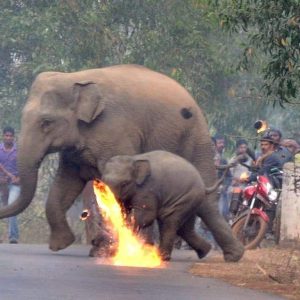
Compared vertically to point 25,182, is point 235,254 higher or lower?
lower

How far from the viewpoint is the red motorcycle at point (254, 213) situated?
21.2 meters

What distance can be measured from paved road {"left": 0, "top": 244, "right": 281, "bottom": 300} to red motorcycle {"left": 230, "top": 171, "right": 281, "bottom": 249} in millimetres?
3598

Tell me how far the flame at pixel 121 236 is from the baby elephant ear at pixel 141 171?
0.37 m

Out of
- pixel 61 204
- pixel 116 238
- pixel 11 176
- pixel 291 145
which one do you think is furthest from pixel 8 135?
pixel 116 238

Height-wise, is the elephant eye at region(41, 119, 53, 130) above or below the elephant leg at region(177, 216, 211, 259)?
above

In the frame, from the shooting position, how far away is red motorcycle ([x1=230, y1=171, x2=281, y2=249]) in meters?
21.2

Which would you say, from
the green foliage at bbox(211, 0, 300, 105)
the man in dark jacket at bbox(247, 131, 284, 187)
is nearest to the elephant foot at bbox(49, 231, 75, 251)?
the man in dark jacket at bbox(247, 131, 284, 187)

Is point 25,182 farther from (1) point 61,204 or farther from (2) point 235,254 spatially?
(2) point 235,254

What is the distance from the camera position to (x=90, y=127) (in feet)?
62.0

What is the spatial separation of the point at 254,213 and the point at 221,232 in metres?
2.25

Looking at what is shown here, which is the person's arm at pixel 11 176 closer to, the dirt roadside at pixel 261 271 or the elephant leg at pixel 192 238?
the dirt roadside at pixel 261 271

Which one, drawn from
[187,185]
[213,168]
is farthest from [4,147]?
[187,185]

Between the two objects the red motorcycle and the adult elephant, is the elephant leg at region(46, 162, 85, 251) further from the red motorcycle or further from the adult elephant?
the red motorcycle

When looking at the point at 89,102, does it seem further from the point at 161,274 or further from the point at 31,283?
the point at 31,283
